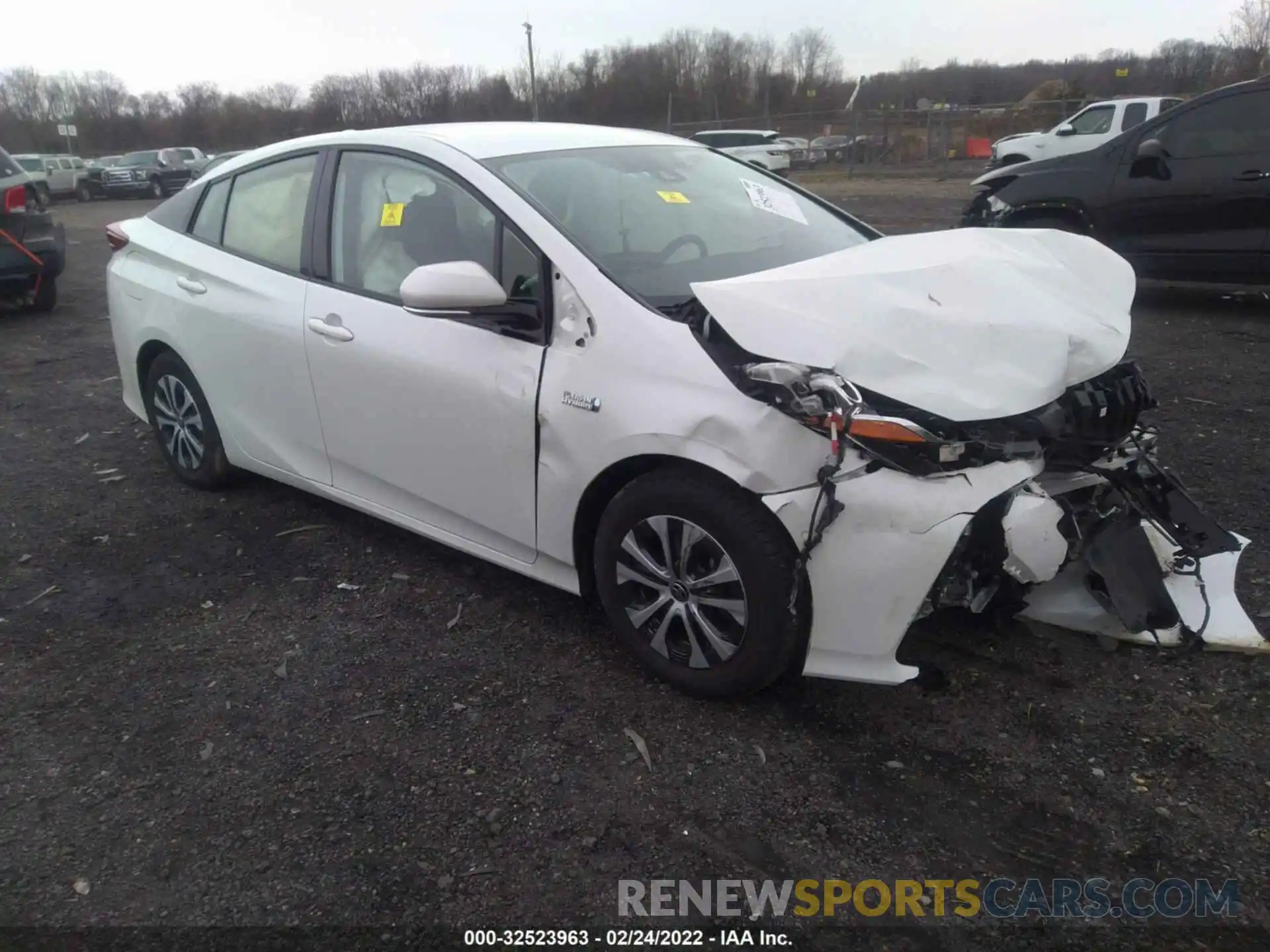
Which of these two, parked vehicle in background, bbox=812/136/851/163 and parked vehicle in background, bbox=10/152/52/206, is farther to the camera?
parked vehicle in background, bbox=812/136/851/163

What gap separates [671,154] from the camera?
3.84 metres

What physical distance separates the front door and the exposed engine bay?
65cm

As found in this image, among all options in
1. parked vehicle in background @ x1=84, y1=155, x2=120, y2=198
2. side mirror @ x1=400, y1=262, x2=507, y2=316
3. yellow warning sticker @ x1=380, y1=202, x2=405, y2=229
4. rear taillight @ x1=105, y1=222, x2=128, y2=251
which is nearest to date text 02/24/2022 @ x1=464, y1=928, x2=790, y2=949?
side mirror @ x1=400, y1=262, x2=507, y2=316

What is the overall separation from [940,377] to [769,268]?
3.09 feet

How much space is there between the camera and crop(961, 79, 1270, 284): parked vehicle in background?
7.50 m

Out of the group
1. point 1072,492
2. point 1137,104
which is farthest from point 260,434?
point 1137,104

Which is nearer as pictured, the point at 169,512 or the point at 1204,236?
the point at 169,512

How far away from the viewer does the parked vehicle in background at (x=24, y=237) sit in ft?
28.2

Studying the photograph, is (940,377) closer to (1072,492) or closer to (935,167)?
(1072,492)

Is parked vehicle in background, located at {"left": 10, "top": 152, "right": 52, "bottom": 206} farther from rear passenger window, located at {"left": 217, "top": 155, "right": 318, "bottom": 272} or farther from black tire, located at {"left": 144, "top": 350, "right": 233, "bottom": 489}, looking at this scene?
rear passenger window, located at {"left": 217, "top": 155, "right": 318, "bottom": 272}

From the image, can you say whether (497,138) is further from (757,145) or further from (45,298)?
(757,145)

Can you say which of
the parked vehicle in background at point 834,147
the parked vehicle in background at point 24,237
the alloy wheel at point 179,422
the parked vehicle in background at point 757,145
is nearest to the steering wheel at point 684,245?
the alloy wheel at point 179,422


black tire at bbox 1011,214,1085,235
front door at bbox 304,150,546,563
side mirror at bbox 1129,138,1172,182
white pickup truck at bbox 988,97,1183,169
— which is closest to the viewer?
front door at bbox 304,150,546,563

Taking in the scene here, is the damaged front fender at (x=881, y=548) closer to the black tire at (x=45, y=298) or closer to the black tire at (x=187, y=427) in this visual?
the black tire at (x=187, y=427)
